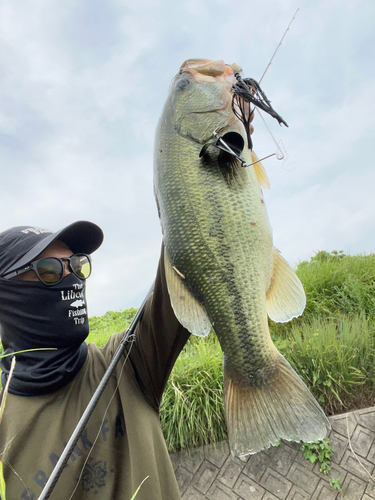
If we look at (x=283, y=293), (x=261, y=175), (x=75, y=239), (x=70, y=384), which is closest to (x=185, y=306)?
(x=283, y=293)

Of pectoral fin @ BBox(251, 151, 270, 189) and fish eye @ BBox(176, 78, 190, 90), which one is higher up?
fish eye @ BBox(176, 78, 190, 90)

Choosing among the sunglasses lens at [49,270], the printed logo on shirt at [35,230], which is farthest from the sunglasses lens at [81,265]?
the printed logo on shirt at [35,230]

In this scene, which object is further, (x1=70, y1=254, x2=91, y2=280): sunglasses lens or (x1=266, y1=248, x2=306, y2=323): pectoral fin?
(x1=70, y1=254, x2=91, y2=280): sunglasses lens

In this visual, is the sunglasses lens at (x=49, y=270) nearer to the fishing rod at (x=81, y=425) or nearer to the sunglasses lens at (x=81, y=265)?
the sunglasses lens at (x=81, y=265)

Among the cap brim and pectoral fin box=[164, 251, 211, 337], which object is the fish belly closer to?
pectoral fin box=[164, 251, 211, 337]

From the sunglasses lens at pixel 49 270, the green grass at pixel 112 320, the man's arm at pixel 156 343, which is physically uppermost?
the sunglasses lens at pixel 49 270

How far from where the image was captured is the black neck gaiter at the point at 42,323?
2.04m

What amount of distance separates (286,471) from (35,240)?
146 inches

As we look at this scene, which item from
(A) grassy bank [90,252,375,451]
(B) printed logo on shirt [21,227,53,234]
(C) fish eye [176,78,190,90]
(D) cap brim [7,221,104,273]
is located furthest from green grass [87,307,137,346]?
(C) fish eye [176,78,190,90]

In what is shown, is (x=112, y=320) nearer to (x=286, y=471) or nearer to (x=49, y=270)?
(x=286, y=471)

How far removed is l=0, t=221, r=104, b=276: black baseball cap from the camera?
212cm

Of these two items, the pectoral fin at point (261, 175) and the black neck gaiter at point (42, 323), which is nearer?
the pectoral fin at point (261, 175)

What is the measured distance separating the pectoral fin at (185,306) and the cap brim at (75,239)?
3.40 ft

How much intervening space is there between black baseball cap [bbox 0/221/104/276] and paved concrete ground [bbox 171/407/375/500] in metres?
3.09
